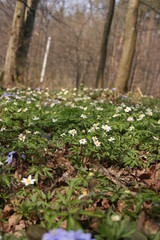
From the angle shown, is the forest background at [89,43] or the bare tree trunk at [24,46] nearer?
the bare tree trunk at [24,46]

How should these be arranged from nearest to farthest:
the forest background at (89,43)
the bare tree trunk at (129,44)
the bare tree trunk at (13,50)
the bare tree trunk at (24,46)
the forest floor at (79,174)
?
the forest floor at (79,174)
the bare tree trunk at (129,44)
the bare tree trunk at (13,50)
the bare tree trunk at (24,46)
the forest background at (89,43)

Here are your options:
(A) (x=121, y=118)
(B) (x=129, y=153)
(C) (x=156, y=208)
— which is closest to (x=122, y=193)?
(C) (x=156, y=208)

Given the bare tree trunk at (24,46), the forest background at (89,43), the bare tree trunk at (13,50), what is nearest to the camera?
the bare tree trunk at (13,50)

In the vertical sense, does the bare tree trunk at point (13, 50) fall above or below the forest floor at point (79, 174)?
above

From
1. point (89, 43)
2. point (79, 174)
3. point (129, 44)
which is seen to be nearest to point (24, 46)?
point (129, 44)

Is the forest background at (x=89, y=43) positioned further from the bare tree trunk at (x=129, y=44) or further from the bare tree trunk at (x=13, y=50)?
the bare tree trunk at (x=129, y=44)

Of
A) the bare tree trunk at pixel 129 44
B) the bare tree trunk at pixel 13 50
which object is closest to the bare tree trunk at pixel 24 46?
the bare tree trunk at pixel 13 50

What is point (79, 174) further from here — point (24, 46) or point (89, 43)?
point (89, 43)

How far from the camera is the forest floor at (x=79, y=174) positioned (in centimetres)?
131

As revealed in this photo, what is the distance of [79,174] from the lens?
1757 mm

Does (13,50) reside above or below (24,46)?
below

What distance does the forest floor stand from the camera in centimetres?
131

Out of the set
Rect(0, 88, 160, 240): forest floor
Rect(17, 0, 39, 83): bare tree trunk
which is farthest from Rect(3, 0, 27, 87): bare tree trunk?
Rect(0, 88, 160, 240): forest floor

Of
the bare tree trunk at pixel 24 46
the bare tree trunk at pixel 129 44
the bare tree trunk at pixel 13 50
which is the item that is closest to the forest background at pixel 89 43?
the bare tree trunk at pixel 24 46
